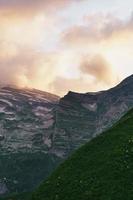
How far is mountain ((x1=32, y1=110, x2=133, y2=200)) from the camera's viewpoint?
173 feet

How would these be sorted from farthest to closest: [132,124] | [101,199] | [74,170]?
[132,124]
[74,170]
[101,199]

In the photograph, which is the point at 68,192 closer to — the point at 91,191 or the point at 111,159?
the point at 91,191

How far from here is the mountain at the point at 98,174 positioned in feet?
173

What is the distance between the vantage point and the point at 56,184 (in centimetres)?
6138

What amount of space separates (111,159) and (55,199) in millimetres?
9909

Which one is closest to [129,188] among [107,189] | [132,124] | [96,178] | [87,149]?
[107,189]

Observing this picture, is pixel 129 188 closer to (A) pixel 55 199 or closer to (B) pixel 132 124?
(A) pixel 55 199

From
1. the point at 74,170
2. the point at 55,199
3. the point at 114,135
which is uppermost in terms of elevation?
the point at 114,135

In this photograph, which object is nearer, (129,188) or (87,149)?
(129,188)

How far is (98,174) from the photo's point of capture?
58.5 m

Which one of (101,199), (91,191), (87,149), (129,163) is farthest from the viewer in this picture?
(87,149)

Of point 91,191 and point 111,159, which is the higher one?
point 111,159

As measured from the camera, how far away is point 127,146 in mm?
64125

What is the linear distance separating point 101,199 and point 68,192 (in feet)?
23.1
